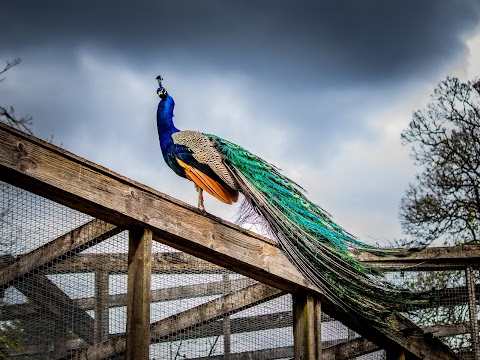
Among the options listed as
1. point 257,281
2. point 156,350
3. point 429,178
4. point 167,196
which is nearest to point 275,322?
point 257,281

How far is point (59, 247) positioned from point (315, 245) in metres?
1.67

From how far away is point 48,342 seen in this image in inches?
177

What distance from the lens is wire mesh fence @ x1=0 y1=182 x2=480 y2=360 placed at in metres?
4.31

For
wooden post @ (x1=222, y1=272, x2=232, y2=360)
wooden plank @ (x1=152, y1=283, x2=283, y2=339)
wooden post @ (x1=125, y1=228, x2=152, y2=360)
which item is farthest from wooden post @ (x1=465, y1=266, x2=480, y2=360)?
wooden post @ (x1=125, y1=228, x2=152, y2=360)

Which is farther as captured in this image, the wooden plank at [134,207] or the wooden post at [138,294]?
the wooden post at [138,294]

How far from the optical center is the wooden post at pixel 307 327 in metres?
4.95

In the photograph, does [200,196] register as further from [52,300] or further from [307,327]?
[52,300]

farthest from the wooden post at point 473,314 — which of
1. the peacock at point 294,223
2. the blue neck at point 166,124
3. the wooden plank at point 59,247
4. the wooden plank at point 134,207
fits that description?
the wooden plank at point 59,247

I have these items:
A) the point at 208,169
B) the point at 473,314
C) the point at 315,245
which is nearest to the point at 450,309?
the point at 473,314

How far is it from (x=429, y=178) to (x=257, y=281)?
7.25 meters

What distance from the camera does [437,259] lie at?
555cm

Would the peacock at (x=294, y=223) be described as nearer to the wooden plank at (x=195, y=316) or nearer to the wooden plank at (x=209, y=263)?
the wooden plank at (x=209, y=263)

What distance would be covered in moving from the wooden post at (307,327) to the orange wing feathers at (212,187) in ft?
2.51

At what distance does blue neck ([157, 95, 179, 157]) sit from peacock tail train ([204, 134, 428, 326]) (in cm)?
42
